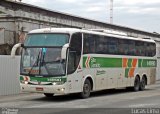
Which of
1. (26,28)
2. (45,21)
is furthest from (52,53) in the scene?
(45,21)

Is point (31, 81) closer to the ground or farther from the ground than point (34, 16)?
closer to the ground

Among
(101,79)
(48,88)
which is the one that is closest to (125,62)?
(101,79)

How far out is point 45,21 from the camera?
105ft

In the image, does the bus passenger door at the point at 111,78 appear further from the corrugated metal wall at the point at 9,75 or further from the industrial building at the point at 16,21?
the industrial building at the point at 16,21

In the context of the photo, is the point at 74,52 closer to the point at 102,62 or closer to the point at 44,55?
the point at 44,55

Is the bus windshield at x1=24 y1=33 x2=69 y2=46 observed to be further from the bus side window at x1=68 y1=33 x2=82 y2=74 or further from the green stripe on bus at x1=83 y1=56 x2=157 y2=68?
the green stripe on bus at x1=83 y1=56 x2=157 y2=68

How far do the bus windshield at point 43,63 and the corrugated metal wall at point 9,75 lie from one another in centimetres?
411

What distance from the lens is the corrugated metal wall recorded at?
24.2 metres

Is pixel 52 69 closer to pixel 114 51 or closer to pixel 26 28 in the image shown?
pixel 114 51

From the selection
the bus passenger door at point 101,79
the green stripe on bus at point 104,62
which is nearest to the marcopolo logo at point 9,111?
the green stripe on bus at point 104,62

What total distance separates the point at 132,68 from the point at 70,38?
810 centimetres

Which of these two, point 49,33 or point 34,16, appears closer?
point 49,33

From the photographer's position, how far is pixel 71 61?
20.3 m

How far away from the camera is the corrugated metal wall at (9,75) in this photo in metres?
24.2
